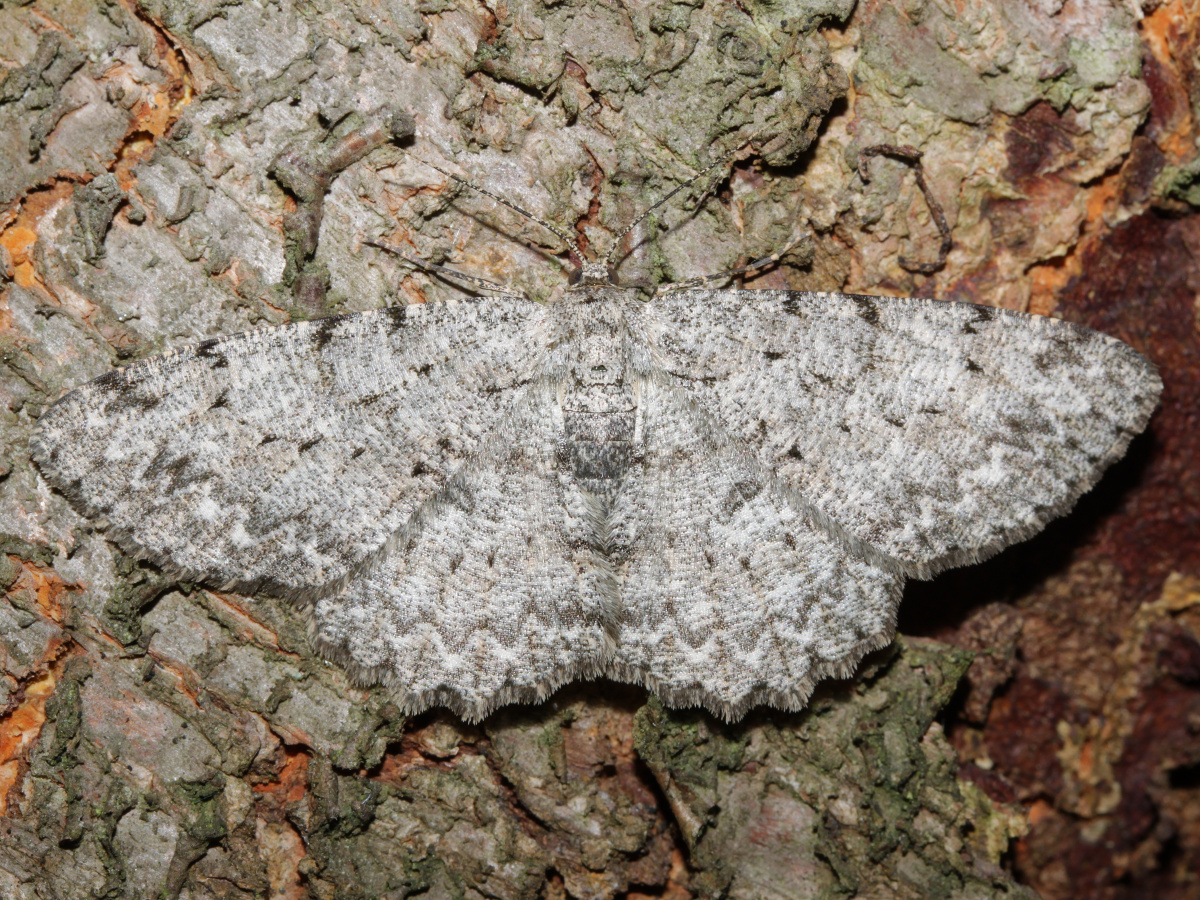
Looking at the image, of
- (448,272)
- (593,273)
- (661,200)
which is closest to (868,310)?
(661,200)

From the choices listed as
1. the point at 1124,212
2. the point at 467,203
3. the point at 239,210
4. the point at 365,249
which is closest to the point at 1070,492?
the point at 1124,212

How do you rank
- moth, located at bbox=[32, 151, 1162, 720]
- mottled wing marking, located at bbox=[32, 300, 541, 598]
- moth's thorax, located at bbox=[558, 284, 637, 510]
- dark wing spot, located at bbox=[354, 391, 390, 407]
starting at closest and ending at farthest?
mottled wing marking, located at bbox=[32, 300, 541, 598], moth, located at bbox=[32, 151, 1162, 720], dark wing spot, located at bbox=[354, 391, 390, 407], moth's thorax, located at bbox=[558, 284, 637, 510]

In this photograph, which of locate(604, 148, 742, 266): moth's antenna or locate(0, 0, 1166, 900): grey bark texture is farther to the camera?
locate(604, 148, 742, 266): moth's antenna

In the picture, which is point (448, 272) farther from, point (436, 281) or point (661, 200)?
point (661, 200)

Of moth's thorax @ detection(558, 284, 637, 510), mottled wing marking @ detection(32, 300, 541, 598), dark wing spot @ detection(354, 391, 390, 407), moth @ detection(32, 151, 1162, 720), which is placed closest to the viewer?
mottled wing marking @ detection(32, 300, 541, 598)

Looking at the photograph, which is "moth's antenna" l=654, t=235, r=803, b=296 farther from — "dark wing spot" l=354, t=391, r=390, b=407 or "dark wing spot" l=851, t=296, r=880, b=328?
"dark wing spot" l=354, t=391, r=390, b=407

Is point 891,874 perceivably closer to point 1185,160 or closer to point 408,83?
point 1185,160

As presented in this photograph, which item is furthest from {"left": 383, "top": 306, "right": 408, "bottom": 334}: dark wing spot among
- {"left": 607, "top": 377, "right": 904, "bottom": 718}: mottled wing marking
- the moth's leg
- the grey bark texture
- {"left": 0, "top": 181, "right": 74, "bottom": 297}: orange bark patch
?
the moth's leg
